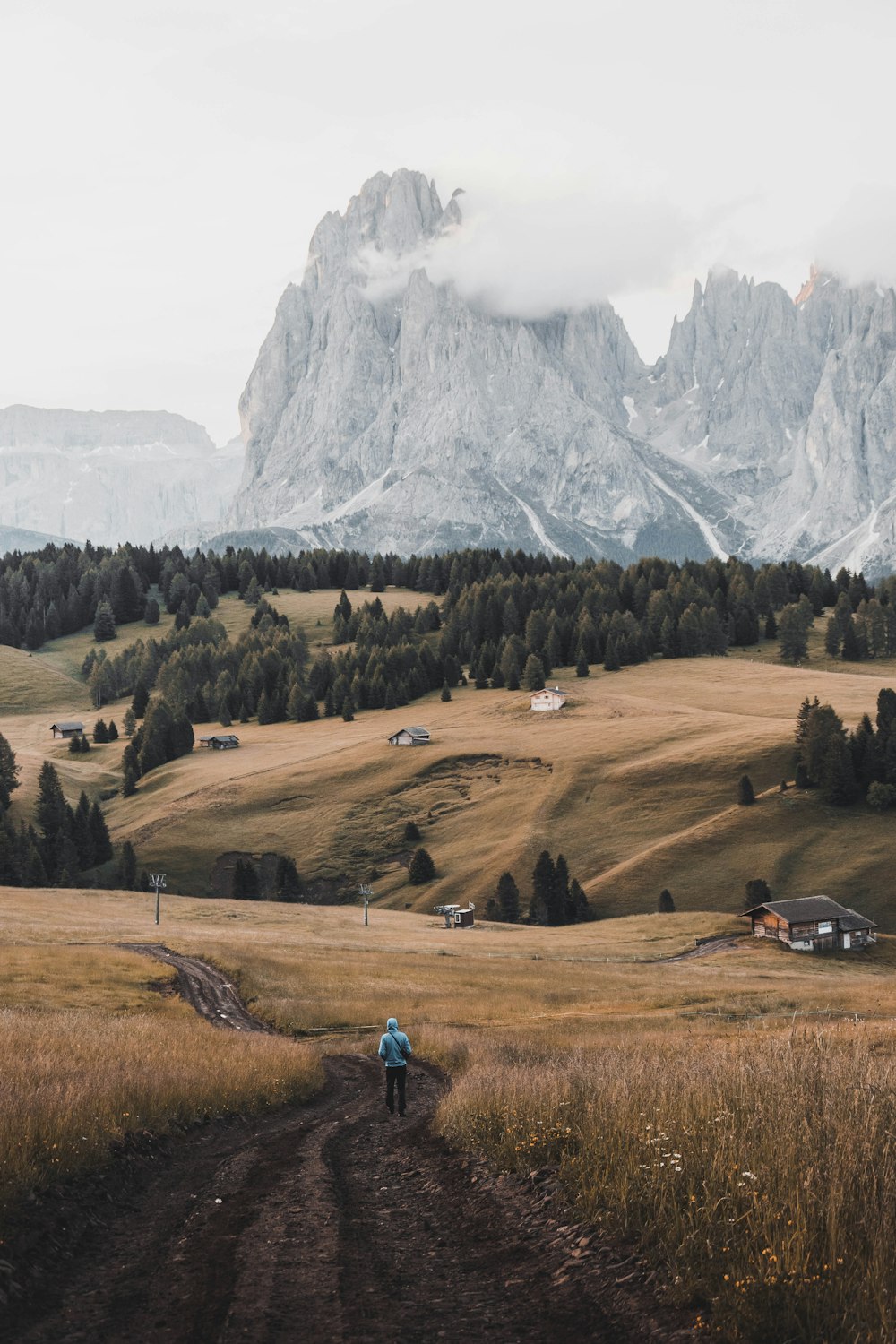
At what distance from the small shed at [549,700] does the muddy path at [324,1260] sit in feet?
472

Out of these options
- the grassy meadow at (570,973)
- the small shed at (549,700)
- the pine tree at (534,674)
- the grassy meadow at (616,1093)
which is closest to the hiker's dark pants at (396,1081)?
the grassy meadow at (570,973)

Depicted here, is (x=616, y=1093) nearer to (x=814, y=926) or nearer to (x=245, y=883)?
(x=814, y=926)

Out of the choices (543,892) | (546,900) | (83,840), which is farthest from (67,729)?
(546,900)

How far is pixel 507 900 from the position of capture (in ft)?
346

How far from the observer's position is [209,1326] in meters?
8.66

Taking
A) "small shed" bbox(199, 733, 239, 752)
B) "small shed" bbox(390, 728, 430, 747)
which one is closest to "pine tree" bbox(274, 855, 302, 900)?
"small shed" bbox(390, 728, 430, 747)

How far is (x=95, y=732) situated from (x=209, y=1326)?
625 feet

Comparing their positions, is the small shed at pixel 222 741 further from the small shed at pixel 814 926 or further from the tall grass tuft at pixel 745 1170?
the tall grass tuft at pixel 745 1170

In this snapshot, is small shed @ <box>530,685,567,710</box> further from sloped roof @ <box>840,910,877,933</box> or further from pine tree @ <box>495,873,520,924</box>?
sloped roof @ <box>840,910,877,933</box>

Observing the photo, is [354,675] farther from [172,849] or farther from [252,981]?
[252,981]

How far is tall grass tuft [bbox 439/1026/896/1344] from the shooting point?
761 centimetres

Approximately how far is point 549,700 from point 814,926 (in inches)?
3092

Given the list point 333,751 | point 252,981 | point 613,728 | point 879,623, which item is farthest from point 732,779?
point 879,623

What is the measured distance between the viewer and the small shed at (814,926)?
8362 centimetres
